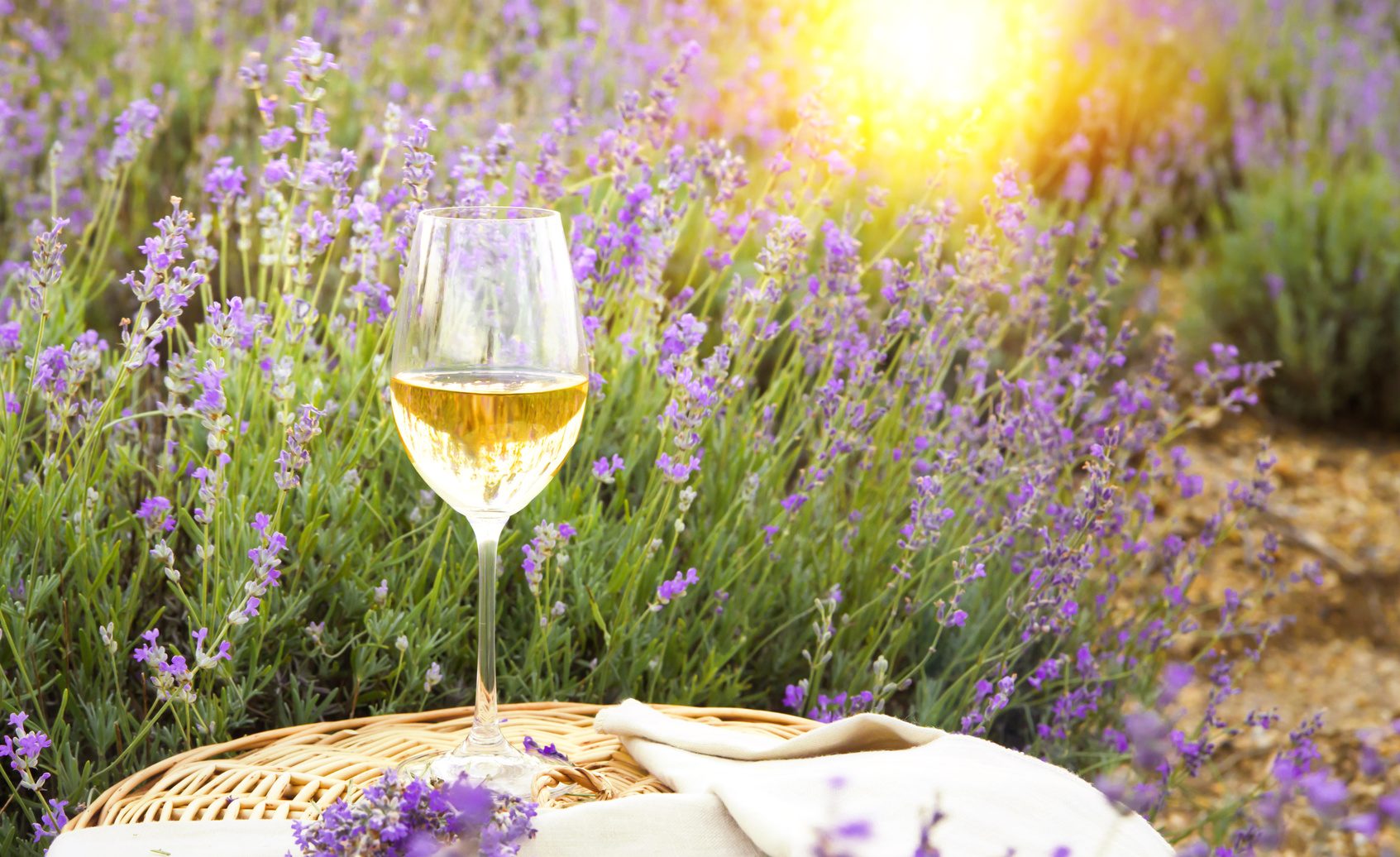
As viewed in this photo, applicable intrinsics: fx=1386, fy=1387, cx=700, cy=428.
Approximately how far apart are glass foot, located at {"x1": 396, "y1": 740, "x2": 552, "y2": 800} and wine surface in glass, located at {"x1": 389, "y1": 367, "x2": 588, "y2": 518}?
0.26 metres

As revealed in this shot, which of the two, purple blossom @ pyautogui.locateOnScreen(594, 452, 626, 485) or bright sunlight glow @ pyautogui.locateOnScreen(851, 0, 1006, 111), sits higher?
bright sunlight glow @ pyautogui.locateOnScreen(851, 0, 1006, 111)

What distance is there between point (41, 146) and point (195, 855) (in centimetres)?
350

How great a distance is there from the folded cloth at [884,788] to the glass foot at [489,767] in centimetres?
15

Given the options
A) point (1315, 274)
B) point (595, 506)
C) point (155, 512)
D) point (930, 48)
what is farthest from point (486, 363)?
point (1315, 274)

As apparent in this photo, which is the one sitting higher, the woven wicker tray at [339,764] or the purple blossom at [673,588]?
the purple blossom at [673,588]

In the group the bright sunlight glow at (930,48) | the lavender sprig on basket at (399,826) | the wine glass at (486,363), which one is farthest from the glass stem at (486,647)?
the bright sunlight glow at (930,48)

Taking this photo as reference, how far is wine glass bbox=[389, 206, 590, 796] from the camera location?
143 cm

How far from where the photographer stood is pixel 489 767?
4.74ft

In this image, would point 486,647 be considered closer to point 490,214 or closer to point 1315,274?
point 490,214

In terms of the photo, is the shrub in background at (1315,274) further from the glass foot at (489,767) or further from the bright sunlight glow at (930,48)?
the glass foot at (489,767)

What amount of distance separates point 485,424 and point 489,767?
36 centimetres

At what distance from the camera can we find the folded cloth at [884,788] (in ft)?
4.22

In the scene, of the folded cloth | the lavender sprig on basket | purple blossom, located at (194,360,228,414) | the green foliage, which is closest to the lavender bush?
purple blossom, located at (194,360,228,414)

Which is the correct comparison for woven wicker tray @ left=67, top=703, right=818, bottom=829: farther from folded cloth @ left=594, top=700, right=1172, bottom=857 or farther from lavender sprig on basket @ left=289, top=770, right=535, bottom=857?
lavender sprig on basket @ left=289, top=770, right=535, bottom=857
